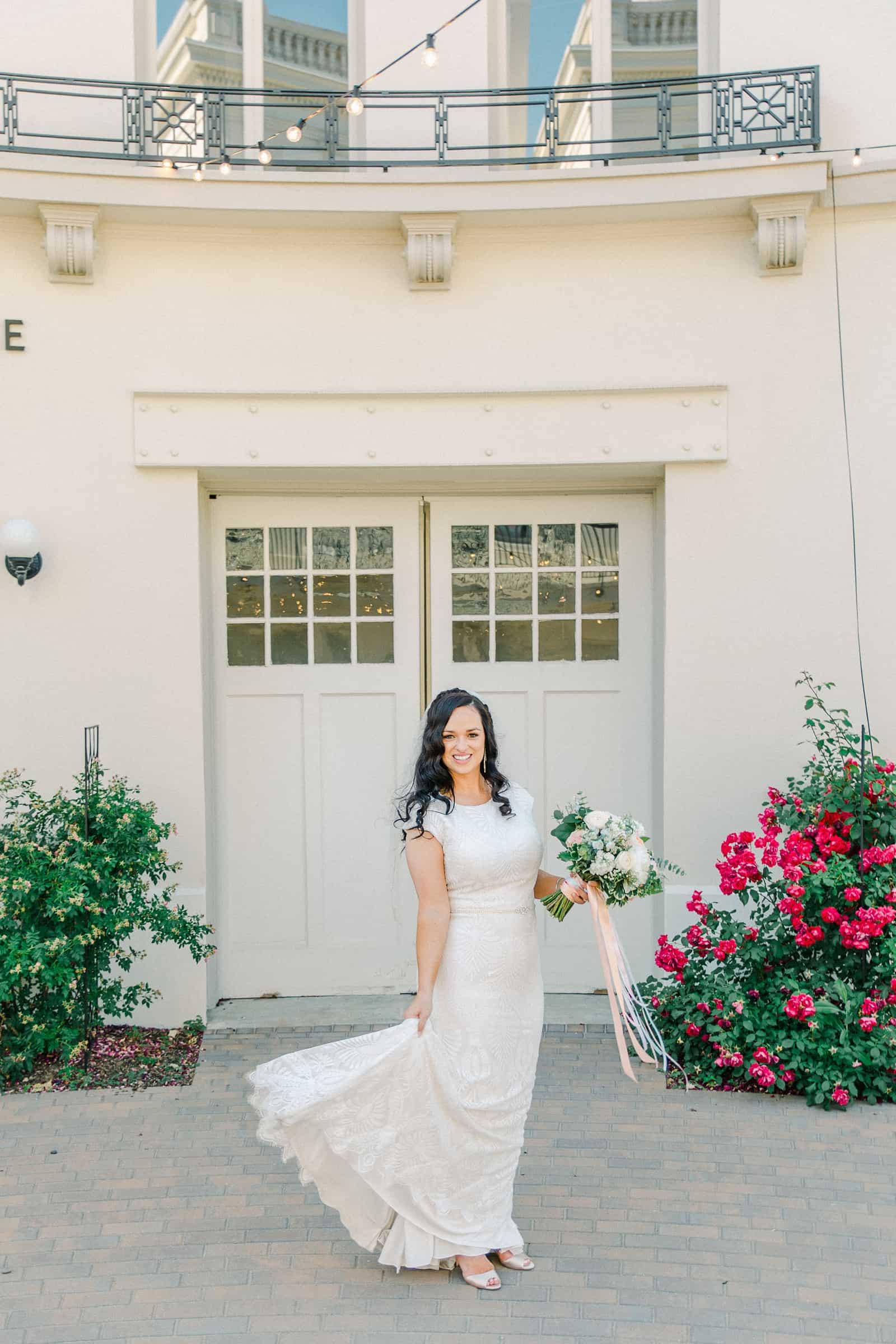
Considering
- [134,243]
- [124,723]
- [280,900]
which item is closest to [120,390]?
[134,243]

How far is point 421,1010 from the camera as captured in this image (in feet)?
12.0

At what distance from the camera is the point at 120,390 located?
595cm

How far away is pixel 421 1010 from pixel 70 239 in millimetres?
4138

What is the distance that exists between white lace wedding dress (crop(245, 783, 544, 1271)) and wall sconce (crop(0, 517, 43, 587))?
294cm

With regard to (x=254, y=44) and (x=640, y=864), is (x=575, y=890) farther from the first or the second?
(x=254, y=44)

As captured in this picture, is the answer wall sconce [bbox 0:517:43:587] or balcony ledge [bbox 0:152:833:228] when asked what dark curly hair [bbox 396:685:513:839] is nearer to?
wall sconce [bbox 0:517:43:587]

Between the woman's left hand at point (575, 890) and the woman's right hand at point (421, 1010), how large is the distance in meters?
0.56

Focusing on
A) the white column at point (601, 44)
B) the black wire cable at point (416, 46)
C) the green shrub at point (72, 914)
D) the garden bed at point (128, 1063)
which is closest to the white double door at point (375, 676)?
the garden bed at point (128, 1063)

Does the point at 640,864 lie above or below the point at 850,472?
below

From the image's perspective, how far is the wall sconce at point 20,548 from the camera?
5734 millimetres

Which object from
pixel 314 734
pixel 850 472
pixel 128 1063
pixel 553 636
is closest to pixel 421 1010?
pixel 128 1063

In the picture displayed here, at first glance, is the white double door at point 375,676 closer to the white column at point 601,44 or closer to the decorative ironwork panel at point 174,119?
the decorative ironwork panel at point 174,119

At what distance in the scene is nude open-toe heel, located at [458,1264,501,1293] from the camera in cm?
372

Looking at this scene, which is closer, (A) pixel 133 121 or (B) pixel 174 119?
(A) pixel 133 121
